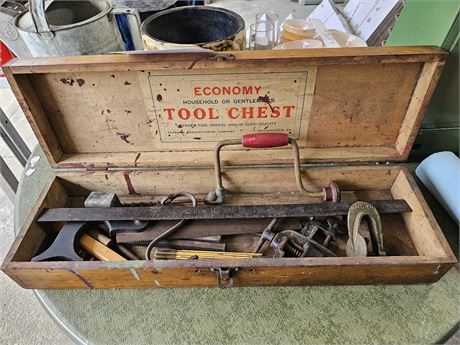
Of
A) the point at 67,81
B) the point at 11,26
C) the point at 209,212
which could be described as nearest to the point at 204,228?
the point at 209,212

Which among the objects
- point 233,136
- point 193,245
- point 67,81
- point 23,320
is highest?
point 67,81

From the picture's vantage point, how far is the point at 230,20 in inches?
25.7

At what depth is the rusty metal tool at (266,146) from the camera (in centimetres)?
64

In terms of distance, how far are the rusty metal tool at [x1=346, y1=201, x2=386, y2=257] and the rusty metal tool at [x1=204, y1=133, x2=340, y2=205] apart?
53 mm

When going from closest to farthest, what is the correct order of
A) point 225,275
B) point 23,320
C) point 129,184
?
1. point 225,275
2. point 129,184
3. point 23,320

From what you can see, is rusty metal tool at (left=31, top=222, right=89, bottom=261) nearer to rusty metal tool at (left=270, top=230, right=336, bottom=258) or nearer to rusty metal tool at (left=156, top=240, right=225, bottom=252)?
rusty metal tool at (left=156, top=240, right=225, bottom=252)

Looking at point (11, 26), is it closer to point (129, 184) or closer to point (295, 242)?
point (129, 184)

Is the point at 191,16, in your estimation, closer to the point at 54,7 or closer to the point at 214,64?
the point at 214,64

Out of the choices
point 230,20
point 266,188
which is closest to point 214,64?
point 230,20

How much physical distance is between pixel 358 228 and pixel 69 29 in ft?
2.10

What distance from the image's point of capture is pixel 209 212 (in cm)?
65

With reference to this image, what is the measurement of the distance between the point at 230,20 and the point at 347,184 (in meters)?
0.41

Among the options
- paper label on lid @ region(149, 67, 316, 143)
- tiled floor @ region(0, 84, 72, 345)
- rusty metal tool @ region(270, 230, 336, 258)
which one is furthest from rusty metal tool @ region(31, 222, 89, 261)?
tiled floor @ region(0, 84, 72, 345)

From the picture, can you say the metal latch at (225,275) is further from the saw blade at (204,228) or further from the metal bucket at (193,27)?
the metal bucket at (193,27)
